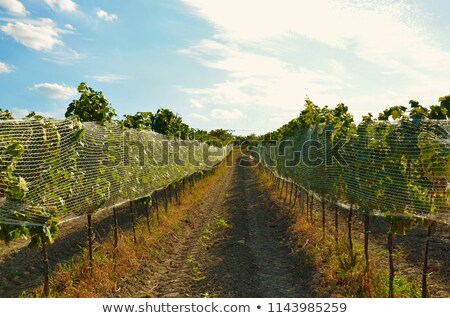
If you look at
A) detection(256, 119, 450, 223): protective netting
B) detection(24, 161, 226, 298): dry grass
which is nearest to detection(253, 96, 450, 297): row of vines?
detection(256, 119, 450, 223): protective netting

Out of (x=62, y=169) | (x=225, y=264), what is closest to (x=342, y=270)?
(x=225, y=264)

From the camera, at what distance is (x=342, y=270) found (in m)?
7.69

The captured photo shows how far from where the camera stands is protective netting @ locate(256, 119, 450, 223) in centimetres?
553

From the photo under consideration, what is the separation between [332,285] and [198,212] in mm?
9546

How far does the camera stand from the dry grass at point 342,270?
6863mm

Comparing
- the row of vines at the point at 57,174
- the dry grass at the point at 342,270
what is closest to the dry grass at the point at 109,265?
the row of vines at the point at 57,174

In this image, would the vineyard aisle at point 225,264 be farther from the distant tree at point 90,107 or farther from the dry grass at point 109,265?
the distant tree at point 90,107

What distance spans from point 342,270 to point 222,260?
9.40 ft

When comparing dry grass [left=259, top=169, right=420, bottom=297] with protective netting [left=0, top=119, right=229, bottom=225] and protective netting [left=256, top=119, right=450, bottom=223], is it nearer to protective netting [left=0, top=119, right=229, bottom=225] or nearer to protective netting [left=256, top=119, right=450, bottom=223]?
protective netting [left=256, top=119, right=450, bottom=223]

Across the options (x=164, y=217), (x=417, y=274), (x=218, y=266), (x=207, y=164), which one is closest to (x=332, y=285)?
(x=417, y=274)

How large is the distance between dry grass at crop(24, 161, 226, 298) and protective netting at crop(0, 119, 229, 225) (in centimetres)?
108

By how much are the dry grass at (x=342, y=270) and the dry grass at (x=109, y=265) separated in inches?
145

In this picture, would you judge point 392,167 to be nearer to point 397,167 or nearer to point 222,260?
point 397,167

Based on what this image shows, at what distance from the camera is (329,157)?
938 centimetres
